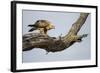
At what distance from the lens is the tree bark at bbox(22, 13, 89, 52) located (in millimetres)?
1489

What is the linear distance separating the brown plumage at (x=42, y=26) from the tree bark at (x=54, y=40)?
0.12 feet

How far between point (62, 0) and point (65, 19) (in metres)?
0.14

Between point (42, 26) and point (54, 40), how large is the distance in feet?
0.44

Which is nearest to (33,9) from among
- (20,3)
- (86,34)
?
(20,3)

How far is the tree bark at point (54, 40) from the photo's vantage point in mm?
1489

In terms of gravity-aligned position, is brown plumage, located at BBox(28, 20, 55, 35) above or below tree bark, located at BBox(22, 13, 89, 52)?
above

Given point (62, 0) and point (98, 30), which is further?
point (98, 30)

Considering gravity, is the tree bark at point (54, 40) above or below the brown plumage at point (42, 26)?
below

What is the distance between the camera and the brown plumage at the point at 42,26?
Answer: 4.94ft

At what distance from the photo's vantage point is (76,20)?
162cm

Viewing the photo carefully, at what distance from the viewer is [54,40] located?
5.11 ft

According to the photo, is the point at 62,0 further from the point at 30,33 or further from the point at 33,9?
the point at 30,33

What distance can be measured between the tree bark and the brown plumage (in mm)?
36

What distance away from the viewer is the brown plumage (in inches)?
59.3
